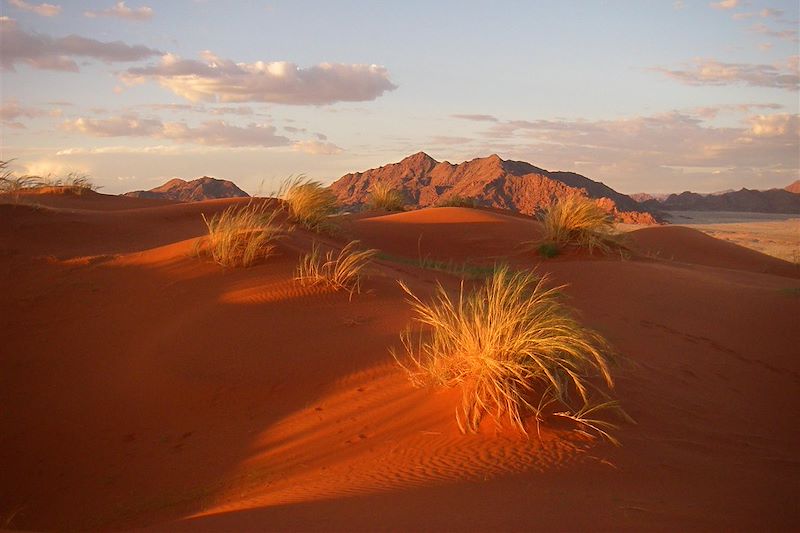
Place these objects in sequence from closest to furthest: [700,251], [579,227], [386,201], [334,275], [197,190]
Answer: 1. [334,275]
2. [579,227]
3. [700,251]
4. [386,201]
5. [197,190]

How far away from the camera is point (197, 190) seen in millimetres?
48438

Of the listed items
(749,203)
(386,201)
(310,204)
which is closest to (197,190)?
(386,201)

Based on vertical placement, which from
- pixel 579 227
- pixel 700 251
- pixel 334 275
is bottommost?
pixel 700 251

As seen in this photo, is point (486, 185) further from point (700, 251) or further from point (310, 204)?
point (310, 204)

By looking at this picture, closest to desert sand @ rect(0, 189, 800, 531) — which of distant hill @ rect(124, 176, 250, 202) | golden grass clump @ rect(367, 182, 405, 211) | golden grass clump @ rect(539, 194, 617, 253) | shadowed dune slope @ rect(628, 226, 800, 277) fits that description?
golden grass clump @ rect(539, 194, 617, 253)

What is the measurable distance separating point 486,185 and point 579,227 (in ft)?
100

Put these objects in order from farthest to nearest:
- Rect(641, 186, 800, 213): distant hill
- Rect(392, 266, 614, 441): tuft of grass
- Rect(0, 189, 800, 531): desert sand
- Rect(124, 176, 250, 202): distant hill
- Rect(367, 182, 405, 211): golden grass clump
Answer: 1. Rect(641, 186, 800, 213): distant hill
2. Rect(124, 176, 250, 202): distant hill
3. Rect(367, 182, 405, 211): golden grass clump
4. Rect(392, 266, 614, 441): tuft of grass
5. Rect(0, 189, 800, 531): desert sand

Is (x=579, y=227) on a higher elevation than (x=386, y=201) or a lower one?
lower

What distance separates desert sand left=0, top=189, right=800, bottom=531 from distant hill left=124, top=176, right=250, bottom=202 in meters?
36.2

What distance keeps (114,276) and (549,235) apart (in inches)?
409

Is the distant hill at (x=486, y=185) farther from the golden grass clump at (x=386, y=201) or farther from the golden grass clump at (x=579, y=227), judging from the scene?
the golden grass clump at (x=579, y=227)

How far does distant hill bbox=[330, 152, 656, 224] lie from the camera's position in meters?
43.5

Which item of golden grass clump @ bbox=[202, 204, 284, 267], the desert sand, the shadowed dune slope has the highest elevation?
golden grass clump @ bbox=[202, 204, 284, 267]

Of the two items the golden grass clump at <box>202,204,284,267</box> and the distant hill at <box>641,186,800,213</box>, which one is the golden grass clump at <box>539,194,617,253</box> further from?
the distant hill at <box>641,186,800,213</box>
